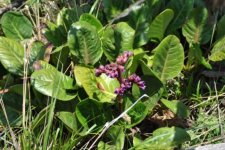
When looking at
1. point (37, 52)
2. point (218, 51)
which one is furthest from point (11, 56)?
point (218, 51)

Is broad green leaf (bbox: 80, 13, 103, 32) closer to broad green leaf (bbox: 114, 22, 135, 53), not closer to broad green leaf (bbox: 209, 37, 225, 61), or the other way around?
broad green leaf (bbox: 114, 22, 135, 53)

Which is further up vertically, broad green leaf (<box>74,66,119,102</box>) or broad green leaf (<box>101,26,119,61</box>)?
broad green leaf (<box>101,26,119,61</box>)

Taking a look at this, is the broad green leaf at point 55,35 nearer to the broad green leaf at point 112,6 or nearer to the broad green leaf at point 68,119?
the broad green leaf at point 112,6

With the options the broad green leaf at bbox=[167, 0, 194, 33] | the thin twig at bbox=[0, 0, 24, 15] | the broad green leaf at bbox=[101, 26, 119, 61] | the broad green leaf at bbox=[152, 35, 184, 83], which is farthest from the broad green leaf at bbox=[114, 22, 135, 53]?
the thin twig at bbox=[0, 0, 24, 15]

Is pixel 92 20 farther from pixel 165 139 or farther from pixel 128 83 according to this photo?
pixel 165 139

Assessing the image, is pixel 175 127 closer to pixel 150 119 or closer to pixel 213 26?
pixel 150 119
